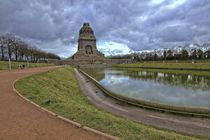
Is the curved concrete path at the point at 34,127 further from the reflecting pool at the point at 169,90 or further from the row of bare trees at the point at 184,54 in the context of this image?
the row of bare trees at the point at 184,54

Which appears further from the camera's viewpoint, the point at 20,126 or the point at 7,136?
the point at 20,126

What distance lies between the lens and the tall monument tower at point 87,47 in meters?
114

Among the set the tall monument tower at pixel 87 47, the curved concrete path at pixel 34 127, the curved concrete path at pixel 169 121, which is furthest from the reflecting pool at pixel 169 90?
the tall monument tower at pixel 87 47

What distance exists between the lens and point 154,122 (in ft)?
33.6

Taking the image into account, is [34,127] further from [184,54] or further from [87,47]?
[87,47]

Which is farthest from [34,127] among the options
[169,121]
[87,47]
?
[87,47]

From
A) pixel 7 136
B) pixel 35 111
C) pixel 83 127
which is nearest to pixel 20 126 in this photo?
pixel 7 136

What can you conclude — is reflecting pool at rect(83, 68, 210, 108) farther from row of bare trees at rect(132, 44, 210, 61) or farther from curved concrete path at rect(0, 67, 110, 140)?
row of bare trees at rect(132, 44, 210, 61)

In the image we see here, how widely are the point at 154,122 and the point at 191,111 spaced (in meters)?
3.23

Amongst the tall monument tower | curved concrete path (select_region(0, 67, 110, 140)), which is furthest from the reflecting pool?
the tall monument tower

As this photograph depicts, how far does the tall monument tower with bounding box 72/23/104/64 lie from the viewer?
375 feet

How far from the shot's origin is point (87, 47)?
12788 cm

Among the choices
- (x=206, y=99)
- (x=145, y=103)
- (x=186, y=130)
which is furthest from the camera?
(x=206, y=99)

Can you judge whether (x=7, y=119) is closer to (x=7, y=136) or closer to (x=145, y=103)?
(x=7, y=136)
